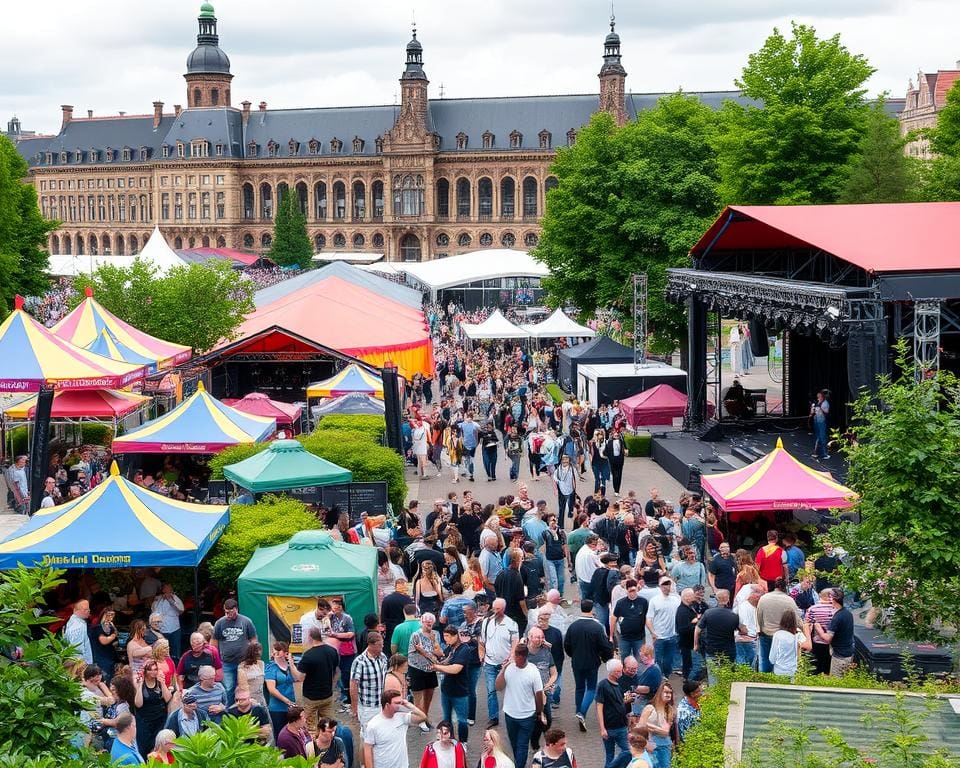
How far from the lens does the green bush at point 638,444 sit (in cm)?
2570

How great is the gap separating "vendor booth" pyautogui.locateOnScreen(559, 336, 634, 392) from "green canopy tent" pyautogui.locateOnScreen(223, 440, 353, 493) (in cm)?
1752

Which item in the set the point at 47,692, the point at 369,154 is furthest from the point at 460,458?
the point at 369,154

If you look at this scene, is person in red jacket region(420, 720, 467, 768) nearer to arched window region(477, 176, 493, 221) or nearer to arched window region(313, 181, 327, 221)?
arched window region(477, 176, 493, 221)

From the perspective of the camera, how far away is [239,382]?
27.5m

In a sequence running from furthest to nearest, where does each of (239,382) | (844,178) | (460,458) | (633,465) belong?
(844,178) → (239,382) → (633,465) → (460,458)

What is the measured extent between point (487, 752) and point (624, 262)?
2973 cm

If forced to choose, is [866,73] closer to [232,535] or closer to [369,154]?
[232,535]

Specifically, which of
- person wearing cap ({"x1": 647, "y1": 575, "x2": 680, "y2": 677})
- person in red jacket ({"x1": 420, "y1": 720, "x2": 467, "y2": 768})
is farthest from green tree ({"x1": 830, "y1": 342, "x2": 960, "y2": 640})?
person in red jacket ({"x1": 420, "y1": 720, "x2": 467, "y2": 768})

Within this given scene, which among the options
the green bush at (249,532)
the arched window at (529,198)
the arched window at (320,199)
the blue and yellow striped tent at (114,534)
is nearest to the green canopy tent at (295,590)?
the blue and yellow striped tent at (114,534)

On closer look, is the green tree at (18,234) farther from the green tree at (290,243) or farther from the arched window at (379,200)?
the arched window at (379,200)

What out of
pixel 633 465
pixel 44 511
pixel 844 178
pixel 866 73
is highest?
pixel 866 73

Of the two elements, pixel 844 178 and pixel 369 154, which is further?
pixel 369 154

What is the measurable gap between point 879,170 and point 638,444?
11510 millimetres

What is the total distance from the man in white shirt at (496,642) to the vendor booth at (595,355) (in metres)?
22.9
